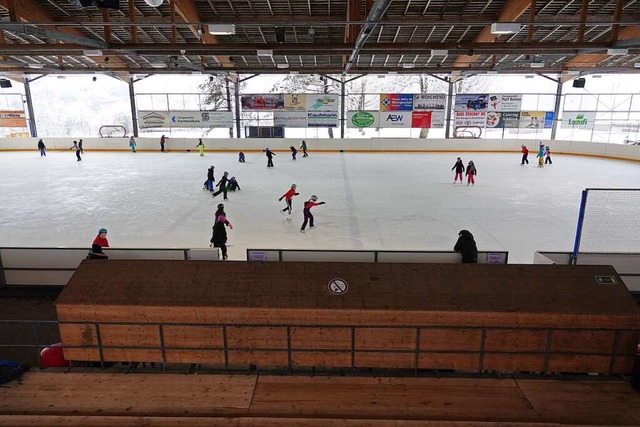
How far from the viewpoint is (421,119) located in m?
35.0

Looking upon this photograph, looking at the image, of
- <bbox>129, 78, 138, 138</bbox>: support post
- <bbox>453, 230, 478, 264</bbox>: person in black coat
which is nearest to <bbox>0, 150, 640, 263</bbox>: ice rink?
<bbox>453, 230, 478, 264</bbox>: person in black coat

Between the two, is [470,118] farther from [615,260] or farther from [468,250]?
[468,250]

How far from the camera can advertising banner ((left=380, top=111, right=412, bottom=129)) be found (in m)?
34.9

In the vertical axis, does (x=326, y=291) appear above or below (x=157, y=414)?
above

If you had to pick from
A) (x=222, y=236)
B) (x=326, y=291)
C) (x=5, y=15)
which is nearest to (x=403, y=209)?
(x=222, y=236)

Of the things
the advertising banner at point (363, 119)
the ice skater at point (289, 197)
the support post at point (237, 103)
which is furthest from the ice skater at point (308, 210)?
the support post at point (237, 103)

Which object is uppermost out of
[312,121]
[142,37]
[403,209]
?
[142,37]

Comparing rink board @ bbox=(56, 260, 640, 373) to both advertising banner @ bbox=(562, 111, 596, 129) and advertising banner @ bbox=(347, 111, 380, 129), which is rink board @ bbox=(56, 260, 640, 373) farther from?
advertising banner @ bbox=(562, 111, 596, 129)

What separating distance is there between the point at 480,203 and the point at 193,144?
80.0ft

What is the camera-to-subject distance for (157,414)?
189 inches

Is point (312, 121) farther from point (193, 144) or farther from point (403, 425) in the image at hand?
point (403, 425)

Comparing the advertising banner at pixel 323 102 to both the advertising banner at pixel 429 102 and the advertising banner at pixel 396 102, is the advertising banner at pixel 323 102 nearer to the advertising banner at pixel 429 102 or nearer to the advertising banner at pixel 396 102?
the advertising banner at pixel 396 102

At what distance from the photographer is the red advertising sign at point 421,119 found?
114 ft

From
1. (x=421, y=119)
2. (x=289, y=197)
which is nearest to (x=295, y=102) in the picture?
(x=421, y=119)
